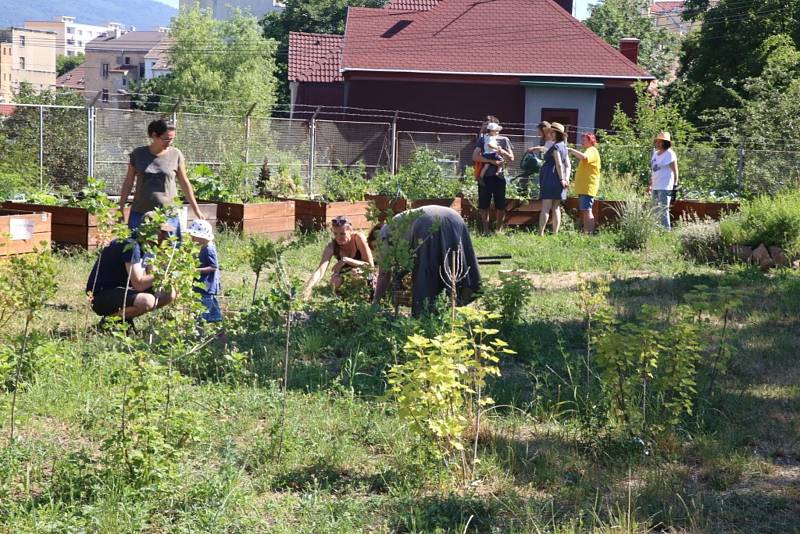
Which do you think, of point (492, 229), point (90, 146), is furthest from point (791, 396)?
point (90, 146)

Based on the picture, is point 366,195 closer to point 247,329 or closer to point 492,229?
point 492,229

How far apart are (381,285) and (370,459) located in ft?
10.5

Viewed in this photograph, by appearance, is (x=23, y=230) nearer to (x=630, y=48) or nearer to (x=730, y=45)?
(x=630, y=48)

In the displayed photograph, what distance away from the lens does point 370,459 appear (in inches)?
220

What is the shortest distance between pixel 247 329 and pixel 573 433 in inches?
118

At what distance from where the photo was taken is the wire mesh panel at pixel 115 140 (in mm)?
17859

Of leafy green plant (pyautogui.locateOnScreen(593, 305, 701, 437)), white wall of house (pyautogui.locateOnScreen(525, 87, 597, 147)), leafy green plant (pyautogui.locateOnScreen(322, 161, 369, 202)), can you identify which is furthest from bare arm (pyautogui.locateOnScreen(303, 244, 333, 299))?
A: white wall of house (pyautogui.locateOnScreen(525, 87, 597, 147))

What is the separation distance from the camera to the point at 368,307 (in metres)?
8.10

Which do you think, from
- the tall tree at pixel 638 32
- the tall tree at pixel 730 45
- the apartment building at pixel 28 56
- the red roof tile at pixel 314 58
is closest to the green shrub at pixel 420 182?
the tall tree at pixel 730 45

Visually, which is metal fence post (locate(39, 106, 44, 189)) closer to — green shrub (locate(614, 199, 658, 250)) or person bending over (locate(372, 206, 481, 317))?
green shrub (locate(614, 199, 658, 250))

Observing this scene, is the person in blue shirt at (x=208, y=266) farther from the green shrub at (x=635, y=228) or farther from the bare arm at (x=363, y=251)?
the green shrub at (x=635, y=228)

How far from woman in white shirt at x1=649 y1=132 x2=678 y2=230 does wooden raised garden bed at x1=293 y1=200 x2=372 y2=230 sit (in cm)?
435

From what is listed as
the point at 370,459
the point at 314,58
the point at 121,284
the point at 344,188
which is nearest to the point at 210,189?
the point at 344,188

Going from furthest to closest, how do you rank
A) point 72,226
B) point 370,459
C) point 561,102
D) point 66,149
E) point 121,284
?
point 561,102 → point 66,149 → point 72,226 → point 121,284 → point 370,459
